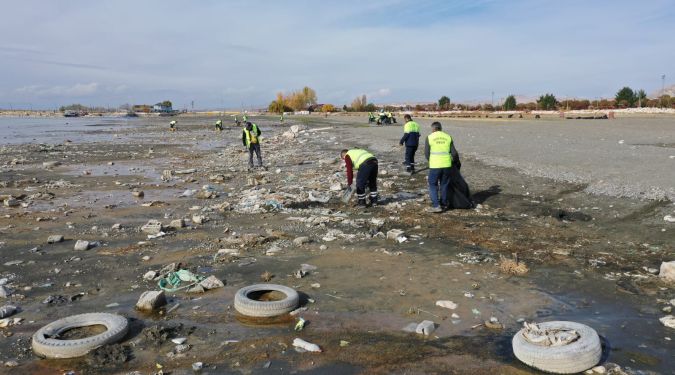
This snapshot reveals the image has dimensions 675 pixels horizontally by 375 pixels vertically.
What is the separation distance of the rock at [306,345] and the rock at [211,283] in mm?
1685

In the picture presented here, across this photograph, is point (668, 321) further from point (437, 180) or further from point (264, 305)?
point (437, 180)

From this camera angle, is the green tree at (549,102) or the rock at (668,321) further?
the green tree at (549,102)

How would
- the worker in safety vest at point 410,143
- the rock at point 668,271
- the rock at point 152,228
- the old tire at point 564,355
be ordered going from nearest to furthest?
the old tire at point 564,355 → the rock at point 668,271 → the rock at point 152,228 → the worker in safety vest at point 410,143

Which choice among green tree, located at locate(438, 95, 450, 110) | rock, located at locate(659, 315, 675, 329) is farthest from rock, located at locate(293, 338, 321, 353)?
green tree, located at locate(438, 95, 450, 110)

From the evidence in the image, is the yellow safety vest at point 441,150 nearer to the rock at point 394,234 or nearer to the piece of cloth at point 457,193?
the piece of cloth at point 457,193

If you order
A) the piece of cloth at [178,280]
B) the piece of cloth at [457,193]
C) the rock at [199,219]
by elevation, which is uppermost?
the piece of cloth at [457,193]

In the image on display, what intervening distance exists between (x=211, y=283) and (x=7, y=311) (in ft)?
6.48

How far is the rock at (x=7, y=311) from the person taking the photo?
472 centimetres

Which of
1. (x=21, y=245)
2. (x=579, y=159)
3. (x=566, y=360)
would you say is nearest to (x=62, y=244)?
(x=21, y=245)

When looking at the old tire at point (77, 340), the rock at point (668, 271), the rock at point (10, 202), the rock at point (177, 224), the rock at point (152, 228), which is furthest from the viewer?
the rock at point (10, 202)

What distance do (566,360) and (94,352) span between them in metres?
3.68

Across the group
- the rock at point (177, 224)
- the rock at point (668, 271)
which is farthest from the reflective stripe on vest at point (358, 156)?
the rock at point (668, 271)

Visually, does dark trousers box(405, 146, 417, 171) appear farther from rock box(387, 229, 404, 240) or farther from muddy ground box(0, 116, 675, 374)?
rock box(387, 229, 404, 240)

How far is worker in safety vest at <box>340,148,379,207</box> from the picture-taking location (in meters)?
9.11
